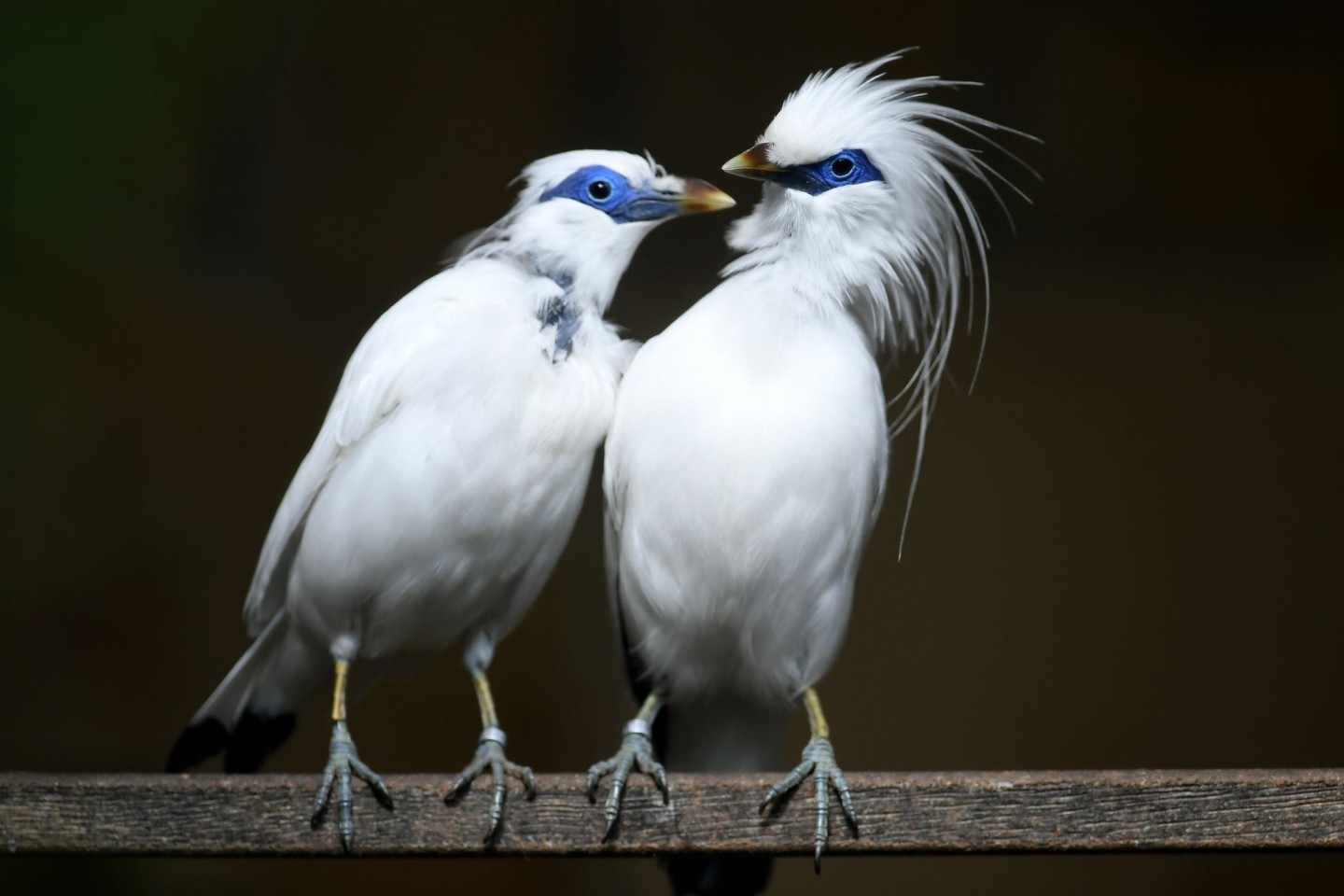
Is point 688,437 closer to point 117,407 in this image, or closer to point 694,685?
point 694,685

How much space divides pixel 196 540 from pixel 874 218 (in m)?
1.42

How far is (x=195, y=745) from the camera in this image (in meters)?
1.94

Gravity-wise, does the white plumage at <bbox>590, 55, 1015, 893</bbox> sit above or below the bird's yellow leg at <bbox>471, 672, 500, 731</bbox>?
above

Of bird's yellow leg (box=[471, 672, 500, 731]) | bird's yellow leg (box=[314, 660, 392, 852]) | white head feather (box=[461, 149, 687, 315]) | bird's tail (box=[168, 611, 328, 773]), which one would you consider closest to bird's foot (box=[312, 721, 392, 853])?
bird's yellow leg (box=[314, 660, 392, 852])

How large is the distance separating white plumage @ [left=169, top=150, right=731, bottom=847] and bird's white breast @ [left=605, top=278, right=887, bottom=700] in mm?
93

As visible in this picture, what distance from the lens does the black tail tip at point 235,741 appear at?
1.94m

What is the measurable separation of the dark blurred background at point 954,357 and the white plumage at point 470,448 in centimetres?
84

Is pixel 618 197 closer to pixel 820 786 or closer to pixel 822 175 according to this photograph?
pixel 822 175

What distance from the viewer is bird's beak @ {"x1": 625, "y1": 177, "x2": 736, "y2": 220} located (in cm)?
183

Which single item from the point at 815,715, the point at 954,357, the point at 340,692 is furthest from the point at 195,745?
the point at 954,357

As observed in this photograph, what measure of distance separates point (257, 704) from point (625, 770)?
0.58m

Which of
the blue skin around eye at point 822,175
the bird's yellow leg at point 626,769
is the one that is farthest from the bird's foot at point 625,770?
the blue skin around eye at point 822,175

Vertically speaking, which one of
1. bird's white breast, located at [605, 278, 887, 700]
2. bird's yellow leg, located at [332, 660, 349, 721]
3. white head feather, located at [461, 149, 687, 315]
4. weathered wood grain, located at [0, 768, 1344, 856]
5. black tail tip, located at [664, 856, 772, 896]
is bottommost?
black tail tip, located at [664, 856, 772, 896]

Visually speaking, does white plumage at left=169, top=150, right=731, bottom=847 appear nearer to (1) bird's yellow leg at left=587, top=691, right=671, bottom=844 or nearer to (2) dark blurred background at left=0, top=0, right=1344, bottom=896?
(1) bird's yellow leg at left=587, top=691, right=671, bottom=844
